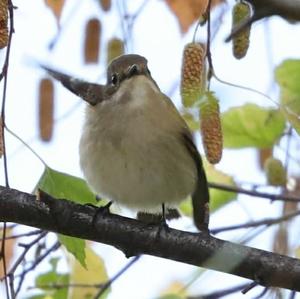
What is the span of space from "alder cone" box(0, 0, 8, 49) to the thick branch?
48 centimetres

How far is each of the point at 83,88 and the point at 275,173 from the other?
0.89m

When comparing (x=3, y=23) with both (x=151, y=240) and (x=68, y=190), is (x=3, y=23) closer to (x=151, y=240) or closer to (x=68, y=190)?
(x=68, y=190)

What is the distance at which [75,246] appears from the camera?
236cm

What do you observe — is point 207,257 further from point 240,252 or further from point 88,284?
point 88,284

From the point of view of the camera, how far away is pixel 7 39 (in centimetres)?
199

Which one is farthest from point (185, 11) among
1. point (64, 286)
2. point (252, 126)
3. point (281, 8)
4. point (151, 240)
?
point (281, 8)

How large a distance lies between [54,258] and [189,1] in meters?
1.35

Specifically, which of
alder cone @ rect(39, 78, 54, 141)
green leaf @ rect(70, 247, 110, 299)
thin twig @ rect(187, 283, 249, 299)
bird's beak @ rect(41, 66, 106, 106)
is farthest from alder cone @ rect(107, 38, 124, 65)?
thin twig @ rect(187, 283, 249, 299)

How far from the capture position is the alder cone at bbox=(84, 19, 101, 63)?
2.82m

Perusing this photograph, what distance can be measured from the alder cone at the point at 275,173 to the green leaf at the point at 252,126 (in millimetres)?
198

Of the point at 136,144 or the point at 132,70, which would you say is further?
the point at 132,70

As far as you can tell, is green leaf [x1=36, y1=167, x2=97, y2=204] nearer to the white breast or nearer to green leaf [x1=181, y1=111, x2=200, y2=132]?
Result: the white breast

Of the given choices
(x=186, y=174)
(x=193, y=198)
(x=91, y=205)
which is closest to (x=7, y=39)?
(x=91, y=205)

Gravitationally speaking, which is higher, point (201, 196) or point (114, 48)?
point (114, 48)
